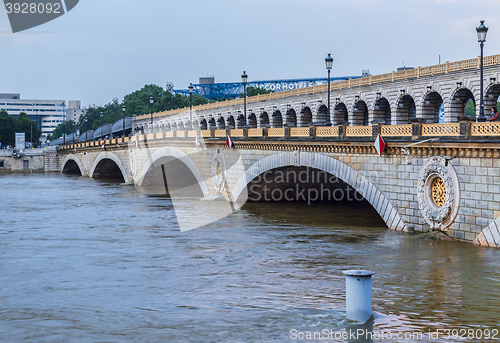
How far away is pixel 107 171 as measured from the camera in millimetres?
92312

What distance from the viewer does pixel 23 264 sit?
24828 millimetres

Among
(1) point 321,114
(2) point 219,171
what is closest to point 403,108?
(1) point 321,114

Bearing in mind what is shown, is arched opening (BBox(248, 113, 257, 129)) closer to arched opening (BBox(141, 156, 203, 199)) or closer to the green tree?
arched opening (BBox(141, 156, 203, 199))

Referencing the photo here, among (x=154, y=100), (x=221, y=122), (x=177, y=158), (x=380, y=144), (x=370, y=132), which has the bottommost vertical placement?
(x=177, y=158)

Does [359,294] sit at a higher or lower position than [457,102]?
lower

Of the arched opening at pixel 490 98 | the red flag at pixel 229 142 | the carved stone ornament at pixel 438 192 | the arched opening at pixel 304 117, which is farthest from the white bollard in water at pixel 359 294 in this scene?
the arched opening at pixel 304 117

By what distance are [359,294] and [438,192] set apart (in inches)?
471

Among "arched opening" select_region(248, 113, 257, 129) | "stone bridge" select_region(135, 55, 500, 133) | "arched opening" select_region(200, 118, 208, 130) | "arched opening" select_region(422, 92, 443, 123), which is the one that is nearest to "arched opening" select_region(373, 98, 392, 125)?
"stone bridge" select_region(135, 55, 500, 133)

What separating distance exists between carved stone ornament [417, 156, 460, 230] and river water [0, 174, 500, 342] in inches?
40.4

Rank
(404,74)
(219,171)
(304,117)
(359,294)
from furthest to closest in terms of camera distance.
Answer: (304,117) → (404,74) → (219,171) → (359,294)

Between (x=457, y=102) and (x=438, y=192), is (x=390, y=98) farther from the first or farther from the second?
(x=438, y=192)

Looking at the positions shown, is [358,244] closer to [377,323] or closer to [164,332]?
[377,323]

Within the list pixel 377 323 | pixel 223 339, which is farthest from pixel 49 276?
pixel 377 323

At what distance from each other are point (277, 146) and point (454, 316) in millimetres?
23055
